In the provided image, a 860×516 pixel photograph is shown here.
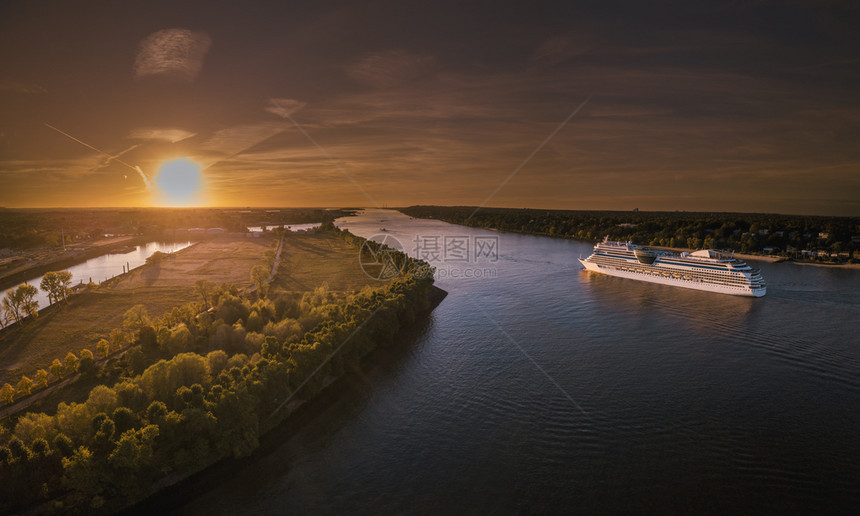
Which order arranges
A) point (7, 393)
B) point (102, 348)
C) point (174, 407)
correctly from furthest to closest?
point (102, 348) → point (7, 393) → point (174, 407)

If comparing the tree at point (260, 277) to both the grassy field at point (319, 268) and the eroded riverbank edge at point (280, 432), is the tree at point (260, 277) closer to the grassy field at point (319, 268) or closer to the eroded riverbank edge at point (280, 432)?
the grassy field at point (319, 268)

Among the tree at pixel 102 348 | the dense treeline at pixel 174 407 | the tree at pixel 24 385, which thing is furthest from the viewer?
the tree at pixel 102 348

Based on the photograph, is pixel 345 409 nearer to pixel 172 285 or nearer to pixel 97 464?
pixel 97 464

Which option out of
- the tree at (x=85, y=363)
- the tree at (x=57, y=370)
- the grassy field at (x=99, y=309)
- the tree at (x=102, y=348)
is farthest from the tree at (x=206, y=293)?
the tree at (x=57, y=370)

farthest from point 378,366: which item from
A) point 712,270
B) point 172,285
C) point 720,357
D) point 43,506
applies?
point 712,270

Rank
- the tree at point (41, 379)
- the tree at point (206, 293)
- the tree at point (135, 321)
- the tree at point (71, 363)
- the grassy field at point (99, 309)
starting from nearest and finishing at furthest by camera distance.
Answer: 1. the tree at point (41, 379)
2. the tree at point (71, 363)
3. the grassy field at point (99, 309)
4. the tree at point (135, 321)
5. the tree at point (206, 293)

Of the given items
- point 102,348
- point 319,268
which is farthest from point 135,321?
point 319,268
